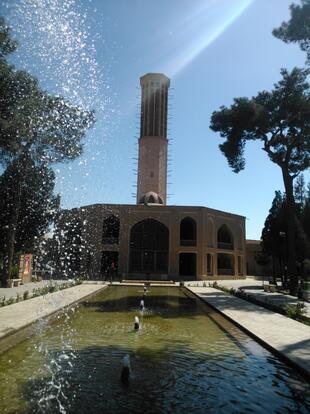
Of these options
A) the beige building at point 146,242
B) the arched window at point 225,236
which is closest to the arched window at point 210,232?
the beige building at point 146,242

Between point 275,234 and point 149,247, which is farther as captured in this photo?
point 149,247

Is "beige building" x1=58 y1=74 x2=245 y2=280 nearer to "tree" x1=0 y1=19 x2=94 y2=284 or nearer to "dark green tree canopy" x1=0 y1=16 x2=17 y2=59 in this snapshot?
"tree" x1=0 y1=19 x2=94 y2=284

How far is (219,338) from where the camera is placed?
30.4ft

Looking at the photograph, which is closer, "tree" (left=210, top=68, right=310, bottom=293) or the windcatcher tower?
"tree" (left=210, top=68, right=310, bottom=293)

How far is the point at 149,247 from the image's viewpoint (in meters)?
40.0

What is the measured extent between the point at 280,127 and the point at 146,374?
19.7 meters

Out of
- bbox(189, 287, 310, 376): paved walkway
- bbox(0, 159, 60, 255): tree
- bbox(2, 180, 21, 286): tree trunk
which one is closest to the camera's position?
bbox(189, 287, 310, 376): paved walkway

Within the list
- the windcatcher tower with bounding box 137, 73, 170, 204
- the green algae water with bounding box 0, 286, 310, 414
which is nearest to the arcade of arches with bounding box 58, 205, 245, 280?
the windcatcher tower with bounding box 137, 73, 170, 204

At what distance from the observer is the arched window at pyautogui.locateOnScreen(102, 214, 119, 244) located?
40.1 meters

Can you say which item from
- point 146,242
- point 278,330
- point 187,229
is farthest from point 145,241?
point 278,330

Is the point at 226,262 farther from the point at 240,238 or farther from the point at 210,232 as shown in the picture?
the point at 210,232

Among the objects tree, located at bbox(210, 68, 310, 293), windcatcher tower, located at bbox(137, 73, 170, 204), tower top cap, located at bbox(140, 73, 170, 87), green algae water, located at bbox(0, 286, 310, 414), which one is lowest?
green algae water, located at bbox(0, 286, 310, 414)

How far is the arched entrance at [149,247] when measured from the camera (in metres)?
39.7

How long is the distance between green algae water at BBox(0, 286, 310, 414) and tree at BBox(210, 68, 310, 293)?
14296 mm
